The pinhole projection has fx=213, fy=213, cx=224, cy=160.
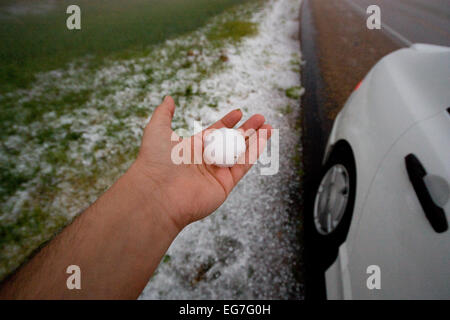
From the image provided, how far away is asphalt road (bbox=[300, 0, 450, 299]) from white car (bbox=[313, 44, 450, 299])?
383 millimetres

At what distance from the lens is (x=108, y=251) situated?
1.22 metres

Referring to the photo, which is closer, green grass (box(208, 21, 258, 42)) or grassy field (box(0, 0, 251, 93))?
grassy field (box(0, 0, 251, 93))

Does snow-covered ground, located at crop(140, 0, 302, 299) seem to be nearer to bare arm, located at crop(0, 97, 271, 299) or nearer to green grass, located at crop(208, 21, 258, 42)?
bare arm, located at crop(0, 97, 271, 299)

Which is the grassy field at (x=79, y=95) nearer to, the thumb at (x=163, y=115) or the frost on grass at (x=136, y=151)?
the frost on grass at (x=136, y=151)

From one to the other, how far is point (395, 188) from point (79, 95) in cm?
402

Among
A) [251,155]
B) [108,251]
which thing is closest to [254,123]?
[251,155]

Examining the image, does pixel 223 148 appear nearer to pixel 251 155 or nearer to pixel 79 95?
pixel 251 155

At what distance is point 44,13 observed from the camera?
5008 mm

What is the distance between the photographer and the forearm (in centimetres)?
106

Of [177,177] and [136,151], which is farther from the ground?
[136,151]

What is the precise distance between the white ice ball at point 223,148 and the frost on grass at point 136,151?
29.7 inches

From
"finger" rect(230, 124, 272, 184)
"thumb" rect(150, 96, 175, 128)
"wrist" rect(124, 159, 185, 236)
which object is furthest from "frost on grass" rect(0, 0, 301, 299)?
"thumb" rect(150, 96, 175, 128)

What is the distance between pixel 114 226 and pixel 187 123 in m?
2.02

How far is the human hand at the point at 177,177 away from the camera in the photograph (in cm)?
151
